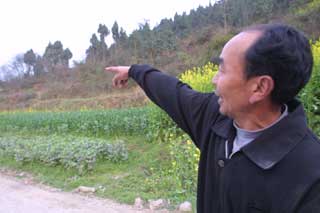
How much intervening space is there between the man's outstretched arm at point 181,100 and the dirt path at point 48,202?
388cm

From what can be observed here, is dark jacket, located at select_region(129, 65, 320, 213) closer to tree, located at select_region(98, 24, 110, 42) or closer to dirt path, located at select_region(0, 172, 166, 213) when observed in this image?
dirt path, located at select_region(0, 172, 166, 213)

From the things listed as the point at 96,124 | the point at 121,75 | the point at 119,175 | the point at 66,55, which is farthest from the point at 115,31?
the point at 121,75

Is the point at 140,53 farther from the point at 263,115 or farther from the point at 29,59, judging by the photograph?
the point at 263,115

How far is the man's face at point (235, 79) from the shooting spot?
4.31 ft

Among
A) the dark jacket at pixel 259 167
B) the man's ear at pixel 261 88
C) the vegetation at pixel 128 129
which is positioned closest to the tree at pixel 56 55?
the vegetation at pixel 128 129

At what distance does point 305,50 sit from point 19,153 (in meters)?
9.30

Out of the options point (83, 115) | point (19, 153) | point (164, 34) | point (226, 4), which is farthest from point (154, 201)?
point (226, 4)

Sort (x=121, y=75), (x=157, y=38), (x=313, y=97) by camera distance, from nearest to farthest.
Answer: (x=121, y=75) < (x=313, y=97) < (x=157, y=38)

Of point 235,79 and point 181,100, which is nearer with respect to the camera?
point 235,79

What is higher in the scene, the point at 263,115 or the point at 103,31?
the point at 103,31

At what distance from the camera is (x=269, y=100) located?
1.32 meters

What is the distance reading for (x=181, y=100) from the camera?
5.53ft

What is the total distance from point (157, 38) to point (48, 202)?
3464 cm

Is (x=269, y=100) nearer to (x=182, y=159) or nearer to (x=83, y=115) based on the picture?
(x=182, y=159)
